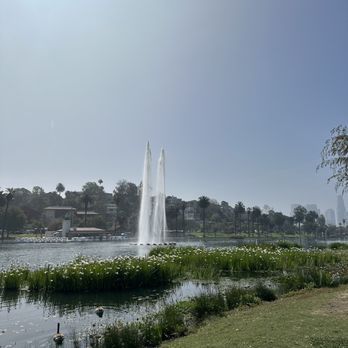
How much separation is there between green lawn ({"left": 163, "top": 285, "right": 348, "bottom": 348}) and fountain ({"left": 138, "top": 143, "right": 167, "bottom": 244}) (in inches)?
2444

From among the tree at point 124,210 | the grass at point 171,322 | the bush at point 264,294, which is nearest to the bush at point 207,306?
the grass at point 171,322

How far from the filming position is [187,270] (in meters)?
29.4

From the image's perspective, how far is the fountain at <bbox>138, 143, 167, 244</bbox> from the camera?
7731 centimetres

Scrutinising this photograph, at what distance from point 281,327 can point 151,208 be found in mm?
77720

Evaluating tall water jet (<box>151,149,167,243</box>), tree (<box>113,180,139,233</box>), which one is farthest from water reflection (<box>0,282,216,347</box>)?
tree (<box>113,180,139,233</box>)

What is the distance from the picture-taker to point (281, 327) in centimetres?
1117

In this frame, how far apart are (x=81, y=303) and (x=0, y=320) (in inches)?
162

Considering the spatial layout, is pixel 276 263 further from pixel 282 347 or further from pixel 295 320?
pixel 282 347

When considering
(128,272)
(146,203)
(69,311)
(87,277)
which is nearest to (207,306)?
(69,311)

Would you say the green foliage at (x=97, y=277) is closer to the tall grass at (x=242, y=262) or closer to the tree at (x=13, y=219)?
the tall grass at (x=242, y=262)

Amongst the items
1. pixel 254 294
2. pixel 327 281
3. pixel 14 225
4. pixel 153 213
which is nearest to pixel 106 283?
pixel 254 294

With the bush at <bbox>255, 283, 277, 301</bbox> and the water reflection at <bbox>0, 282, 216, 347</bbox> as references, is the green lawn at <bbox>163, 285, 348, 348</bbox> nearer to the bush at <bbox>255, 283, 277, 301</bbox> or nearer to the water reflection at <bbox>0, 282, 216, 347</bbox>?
the bush at <bbox>255, 283, 277, 301</bbox>

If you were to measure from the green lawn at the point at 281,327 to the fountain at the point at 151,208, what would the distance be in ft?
204

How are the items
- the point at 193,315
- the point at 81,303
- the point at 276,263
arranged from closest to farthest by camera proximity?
the point at 193,315
the point at 81,303
the point at 276,263
